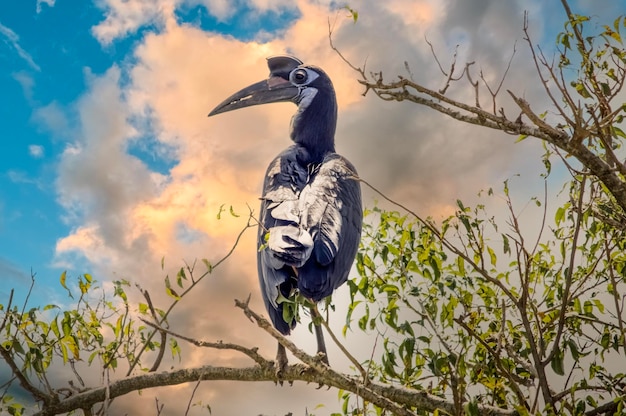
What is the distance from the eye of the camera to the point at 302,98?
454 cm

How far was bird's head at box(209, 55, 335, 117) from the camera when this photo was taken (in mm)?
4539

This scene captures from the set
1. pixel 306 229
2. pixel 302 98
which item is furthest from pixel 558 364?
pixel 302 98

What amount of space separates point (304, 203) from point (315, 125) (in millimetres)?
1201

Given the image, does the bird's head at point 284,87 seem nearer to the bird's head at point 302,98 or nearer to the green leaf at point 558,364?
the bird's head at point 302,98

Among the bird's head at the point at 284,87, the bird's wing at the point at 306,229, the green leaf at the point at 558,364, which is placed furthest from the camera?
the bird's head at the point at 284,87

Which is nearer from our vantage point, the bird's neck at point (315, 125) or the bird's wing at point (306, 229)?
the bird's wing at point (306, 229)

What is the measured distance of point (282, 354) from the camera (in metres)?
3.07

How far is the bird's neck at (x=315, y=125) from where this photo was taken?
14.2ft

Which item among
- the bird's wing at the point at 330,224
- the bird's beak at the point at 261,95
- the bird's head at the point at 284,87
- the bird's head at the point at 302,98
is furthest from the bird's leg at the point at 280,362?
the bird's beak at the point at 261,95

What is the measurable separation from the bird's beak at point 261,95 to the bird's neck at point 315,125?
0.19 metres

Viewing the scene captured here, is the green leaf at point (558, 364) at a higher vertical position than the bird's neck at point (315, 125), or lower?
lower

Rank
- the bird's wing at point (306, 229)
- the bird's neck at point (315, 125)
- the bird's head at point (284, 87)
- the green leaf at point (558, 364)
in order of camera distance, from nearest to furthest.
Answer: the green leaf at point (558, 364), the bird's wing at point (306, 229), the bird's neck at point (315, 125), the bird's head at point (284, 87)

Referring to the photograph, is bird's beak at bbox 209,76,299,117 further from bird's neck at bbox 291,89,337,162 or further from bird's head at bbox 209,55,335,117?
bird's neck at bbox 291,89,337,162

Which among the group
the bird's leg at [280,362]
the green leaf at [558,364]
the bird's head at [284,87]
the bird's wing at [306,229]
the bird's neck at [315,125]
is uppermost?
the bird's head at [284,87]
